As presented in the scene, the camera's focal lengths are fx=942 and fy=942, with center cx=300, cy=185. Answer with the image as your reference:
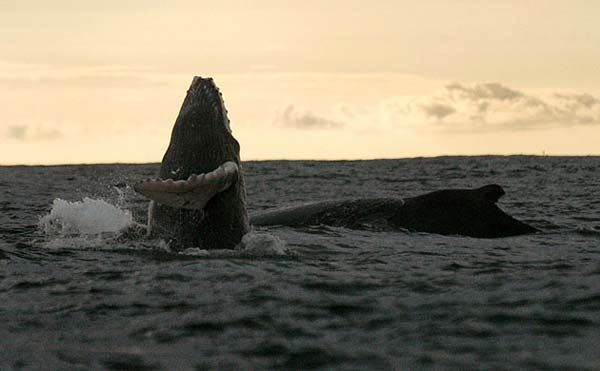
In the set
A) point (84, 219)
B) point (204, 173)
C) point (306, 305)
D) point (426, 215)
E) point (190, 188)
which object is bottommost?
point (306, 305)

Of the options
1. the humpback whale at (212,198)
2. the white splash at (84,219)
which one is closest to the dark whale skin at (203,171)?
the humpback whale at (212,198)

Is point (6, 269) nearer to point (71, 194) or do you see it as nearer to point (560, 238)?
point (560, 238)

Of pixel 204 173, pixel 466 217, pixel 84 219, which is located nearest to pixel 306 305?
pixel 204 173

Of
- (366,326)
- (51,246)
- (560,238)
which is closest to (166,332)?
(366,326)

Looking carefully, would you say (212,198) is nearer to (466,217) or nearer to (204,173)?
(204,173)

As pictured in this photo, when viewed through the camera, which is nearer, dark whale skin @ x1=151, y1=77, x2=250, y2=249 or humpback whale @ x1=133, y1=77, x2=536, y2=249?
humpback whale @ x1=133, y1=77, x2=536, y2=249

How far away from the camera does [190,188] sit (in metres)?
10.2

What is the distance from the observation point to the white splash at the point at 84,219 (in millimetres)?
15453

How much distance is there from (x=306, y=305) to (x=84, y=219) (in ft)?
27.5

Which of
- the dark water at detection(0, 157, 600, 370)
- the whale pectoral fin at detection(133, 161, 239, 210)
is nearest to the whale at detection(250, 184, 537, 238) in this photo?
the dark water at detection(0, 157, 600, 370)

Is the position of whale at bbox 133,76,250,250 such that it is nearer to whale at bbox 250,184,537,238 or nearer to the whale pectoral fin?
the whale pectoral fin

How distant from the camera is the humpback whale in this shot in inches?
414

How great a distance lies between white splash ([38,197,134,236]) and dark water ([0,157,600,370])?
1.53m

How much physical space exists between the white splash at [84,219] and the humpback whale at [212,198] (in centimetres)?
353
